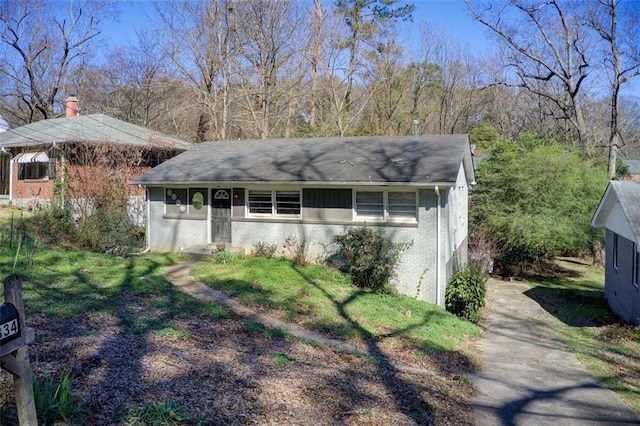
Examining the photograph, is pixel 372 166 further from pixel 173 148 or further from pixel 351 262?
pixel 173 148

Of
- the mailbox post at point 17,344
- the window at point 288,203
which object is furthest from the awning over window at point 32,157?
the mailbox post at point 17,344

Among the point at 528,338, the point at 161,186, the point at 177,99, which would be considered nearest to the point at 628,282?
the point at 528,338

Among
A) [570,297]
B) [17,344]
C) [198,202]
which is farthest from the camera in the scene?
[570,297]

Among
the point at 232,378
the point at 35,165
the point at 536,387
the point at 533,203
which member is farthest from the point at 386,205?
the point at 35,165

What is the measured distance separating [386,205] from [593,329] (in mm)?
6454

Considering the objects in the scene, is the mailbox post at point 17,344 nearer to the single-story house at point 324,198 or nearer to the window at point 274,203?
the single-story house at point 324,198

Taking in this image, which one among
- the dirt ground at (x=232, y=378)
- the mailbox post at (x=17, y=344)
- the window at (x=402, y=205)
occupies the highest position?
the window at (x=402, y=205)

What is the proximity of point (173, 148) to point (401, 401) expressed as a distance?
20728 millimetres

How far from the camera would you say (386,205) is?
46.9ft

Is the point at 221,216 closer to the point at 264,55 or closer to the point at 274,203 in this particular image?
the point at 274,203

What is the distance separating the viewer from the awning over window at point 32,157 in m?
21.3

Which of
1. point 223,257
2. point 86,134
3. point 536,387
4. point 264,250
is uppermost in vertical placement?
point 86,134

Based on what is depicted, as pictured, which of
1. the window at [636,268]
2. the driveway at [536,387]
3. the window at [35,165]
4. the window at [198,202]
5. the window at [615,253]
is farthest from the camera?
the window at [35,165]

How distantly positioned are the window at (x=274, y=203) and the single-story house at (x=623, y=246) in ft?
29.4
